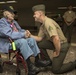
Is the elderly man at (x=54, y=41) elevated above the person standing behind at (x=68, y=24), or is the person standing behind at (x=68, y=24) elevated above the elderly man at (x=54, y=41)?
the elderly man at (x=54, y=41)

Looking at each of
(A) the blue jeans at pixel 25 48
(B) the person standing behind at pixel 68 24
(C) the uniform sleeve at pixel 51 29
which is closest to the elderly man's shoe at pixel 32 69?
(A) the blue jeans at pixel 25 48

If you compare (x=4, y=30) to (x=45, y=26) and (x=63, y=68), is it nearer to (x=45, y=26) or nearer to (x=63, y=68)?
(x=45, y=26)

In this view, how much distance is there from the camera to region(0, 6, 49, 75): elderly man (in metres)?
3.60

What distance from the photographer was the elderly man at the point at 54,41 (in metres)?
3.67

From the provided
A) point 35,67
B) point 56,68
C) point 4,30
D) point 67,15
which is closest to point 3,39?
point 4,30

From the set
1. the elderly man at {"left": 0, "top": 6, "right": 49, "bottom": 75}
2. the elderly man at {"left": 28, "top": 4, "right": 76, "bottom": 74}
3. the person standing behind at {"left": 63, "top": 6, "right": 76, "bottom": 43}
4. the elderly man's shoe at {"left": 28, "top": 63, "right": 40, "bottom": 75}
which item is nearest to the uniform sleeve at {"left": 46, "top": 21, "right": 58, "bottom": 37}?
the elderly man at {"left": 28, "top": 4, "right": 76, "bottom": 74}

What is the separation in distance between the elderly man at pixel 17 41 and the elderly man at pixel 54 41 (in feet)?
0.98

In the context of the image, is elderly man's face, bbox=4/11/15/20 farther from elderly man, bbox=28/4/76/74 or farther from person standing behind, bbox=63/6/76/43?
person standing behind, bbox=63/6/76/43

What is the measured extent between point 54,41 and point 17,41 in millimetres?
595

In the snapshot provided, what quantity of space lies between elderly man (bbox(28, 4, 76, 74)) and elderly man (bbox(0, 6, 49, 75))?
0.98ft

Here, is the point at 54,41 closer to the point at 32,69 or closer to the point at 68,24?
the point at 32,69

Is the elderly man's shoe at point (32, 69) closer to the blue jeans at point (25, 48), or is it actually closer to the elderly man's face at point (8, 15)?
the blue jeans at point (25, 48)

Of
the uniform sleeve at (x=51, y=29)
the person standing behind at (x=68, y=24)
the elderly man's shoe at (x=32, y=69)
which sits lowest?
the person standing behind at (x=68, y=24)

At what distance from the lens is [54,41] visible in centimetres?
366
